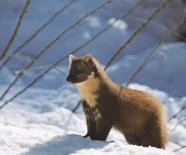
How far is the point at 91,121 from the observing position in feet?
9.07

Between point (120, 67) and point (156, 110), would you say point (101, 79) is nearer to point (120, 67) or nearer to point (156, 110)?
point (156, 110)

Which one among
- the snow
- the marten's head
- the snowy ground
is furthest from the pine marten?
the snow

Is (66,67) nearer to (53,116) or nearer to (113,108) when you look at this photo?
(53,116)

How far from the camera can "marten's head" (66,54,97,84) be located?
2.77 m

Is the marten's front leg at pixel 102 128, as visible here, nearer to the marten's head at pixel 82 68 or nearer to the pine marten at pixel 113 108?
the pine marten at pixel 113 108

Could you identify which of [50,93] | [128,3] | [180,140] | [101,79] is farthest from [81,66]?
[128,3]

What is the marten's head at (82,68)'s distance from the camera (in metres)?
2.77

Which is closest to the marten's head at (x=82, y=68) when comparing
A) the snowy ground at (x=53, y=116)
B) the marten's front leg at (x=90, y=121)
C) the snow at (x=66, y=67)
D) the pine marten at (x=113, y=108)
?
the pine marten at (x=113, y=108)

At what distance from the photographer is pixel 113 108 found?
2.79 meters

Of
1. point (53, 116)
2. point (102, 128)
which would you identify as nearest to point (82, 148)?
point (102, 128)

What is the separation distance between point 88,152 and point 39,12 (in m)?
4.45

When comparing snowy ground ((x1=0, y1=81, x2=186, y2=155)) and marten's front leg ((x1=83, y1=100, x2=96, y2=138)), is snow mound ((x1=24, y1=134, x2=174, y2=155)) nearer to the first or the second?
snowy ground ((x1=0, y1=81, x2=186, y2=155))

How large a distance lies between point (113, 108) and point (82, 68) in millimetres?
223

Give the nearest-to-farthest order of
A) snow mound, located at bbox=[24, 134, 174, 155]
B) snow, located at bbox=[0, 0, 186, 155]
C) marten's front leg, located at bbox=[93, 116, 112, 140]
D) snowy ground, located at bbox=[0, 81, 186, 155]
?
1. snow mound, located at bbox=[24, 134, 174, 155]
2. marten's front leg, located at bbox=[93, 116, 112, 140]
3. snowy ground, located at bbox=[0, 81, 186, 155]
4. snow, located at bbox=[0, 0, 186, 155]
